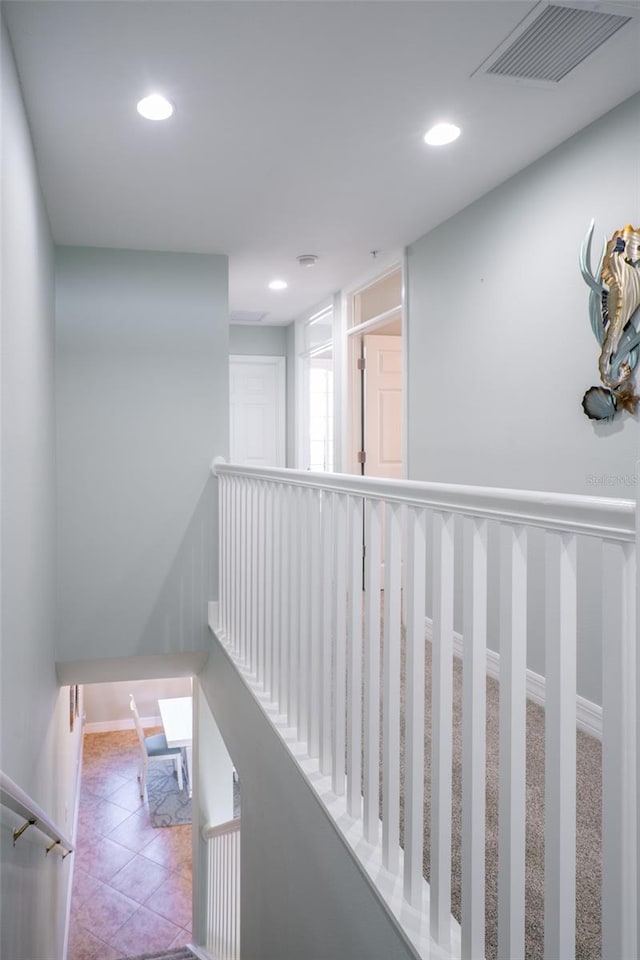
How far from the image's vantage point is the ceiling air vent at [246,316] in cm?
605

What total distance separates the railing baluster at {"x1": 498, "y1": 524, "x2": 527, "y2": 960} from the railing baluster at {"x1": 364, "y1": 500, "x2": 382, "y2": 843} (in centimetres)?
58

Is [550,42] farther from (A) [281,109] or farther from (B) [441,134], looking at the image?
(A) [281,109]

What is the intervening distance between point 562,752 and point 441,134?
2413mm

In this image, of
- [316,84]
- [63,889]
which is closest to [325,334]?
[316,84]

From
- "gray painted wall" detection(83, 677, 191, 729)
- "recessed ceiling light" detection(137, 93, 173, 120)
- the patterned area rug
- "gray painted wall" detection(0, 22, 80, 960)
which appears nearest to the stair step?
"gray painted wall" detection(0, 22, 80, 960)

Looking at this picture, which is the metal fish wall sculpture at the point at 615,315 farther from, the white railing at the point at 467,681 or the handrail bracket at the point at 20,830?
the handrail bracket at the point at 20,830

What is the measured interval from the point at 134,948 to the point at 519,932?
17.0 feet

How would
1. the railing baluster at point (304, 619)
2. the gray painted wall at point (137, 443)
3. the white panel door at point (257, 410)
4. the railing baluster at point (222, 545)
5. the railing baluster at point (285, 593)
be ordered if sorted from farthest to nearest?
the white panel door at point (257, 410)
the gray painted wall at point (137, 443)
the railing baluster at point (222, 545)
the railing baluster at point (285, 593)
the railing baluster at point (304, 619)

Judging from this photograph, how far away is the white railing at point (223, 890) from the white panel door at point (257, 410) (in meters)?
3.39

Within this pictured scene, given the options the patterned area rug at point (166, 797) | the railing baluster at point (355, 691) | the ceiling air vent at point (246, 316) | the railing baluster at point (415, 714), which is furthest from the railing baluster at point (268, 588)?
the patterned area rug at point (166, 797)

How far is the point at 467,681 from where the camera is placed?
1245 mm

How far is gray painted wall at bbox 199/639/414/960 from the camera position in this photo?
166 centimetres

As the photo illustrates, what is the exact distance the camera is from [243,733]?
3.10 m

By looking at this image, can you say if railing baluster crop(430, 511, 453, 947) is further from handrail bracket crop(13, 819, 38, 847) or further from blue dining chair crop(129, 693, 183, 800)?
blue dining chair crop(129, 693, 183, 800)
